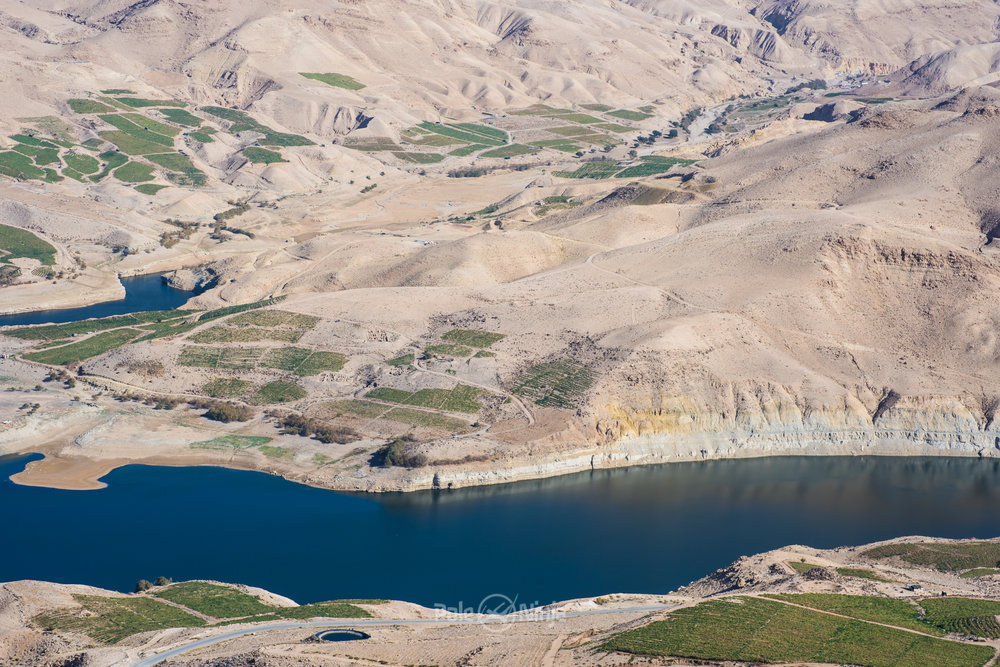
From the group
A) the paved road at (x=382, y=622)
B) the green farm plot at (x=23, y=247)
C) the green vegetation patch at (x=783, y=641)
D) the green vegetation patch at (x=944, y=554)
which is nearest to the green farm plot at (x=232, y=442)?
the paved road at (x=382, y=622)

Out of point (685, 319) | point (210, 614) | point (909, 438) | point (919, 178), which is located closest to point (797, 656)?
point (210, 614)

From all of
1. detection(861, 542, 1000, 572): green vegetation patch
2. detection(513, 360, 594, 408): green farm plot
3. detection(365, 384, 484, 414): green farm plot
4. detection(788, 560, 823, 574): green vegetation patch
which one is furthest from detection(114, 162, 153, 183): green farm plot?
detection(861, 542, 1000, 572): green vegetation patch

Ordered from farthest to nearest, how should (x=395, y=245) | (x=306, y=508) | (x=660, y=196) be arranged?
(x=660, y=196) < (x=395, y=245) < (x=306, y=508)

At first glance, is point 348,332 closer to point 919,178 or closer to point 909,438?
point 909,438

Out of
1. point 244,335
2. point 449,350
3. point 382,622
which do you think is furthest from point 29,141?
point 382,622

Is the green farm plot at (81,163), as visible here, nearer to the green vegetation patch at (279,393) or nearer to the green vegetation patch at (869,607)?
the green vegetation patch at (279,393)
